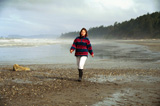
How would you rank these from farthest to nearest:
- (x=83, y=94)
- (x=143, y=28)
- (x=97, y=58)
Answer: (x=143, y=28), (x=97, y=58), (x=83, y=94)

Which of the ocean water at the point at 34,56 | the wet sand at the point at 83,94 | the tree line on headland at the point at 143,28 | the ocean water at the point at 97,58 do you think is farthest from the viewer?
the tree line on headland at the point at 143,28

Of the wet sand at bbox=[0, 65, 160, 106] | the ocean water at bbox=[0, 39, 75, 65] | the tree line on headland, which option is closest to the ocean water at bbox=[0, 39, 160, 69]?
the ocean water at bbox=[0, 39, 75, 65]

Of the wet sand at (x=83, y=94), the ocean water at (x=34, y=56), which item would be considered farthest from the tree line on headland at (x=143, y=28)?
the wet sand at (x=83, y=94)

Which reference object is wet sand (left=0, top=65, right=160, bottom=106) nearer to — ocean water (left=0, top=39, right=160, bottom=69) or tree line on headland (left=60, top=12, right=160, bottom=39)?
ocean water (left=0, top=39, right=160, bottom=69)

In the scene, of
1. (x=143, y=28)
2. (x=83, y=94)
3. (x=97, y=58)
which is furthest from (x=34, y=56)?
(x=143, y=28)

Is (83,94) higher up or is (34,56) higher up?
(34,56)

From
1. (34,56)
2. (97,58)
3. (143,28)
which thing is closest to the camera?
(97,58)

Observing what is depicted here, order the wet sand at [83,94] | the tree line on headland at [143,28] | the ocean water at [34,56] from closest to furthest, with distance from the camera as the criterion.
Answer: the wet sand at [83,94] → the ocean water at [34,56] → the tree line on headland at [143,28]

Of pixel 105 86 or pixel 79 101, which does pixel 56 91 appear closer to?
pixel 79 101

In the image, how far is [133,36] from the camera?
102 m

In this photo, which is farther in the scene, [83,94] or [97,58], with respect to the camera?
[97,58]

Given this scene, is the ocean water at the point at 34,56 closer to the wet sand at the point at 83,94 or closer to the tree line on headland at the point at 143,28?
the wet sand at the point at 83,94

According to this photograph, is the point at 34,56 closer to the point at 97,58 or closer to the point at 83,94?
the point at 97,58

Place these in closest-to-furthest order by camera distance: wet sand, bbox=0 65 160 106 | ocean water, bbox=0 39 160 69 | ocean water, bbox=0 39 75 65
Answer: wet sand, bbox=0 65 160 106 → ocean water, bbox=0 39 160 69 → ocean water, bbox=0 39 75 65
